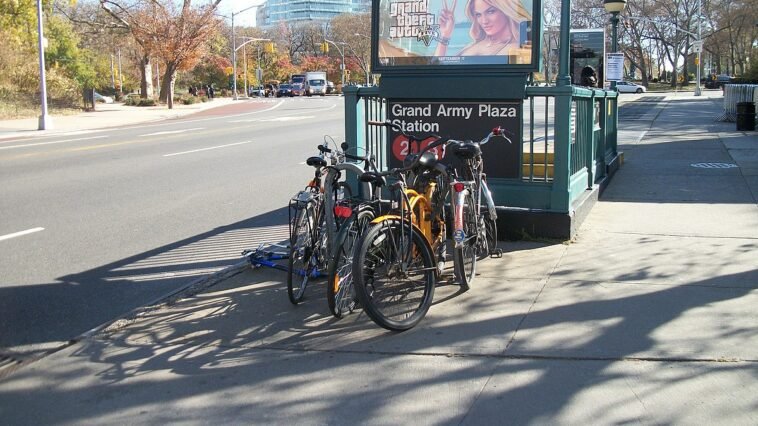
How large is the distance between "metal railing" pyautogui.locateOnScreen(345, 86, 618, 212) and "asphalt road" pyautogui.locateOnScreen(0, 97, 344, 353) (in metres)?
1.58

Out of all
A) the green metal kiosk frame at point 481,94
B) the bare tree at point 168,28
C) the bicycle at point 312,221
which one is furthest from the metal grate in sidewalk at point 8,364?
the bare tree at point 168,28

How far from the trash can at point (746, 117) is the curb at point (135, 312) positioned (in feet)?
64.9

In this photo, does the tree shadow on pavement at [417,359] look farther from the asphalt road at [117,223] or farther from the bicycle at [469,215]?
the asphalt road at [117,223]

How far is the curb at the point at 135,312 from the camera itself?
461 centimetres

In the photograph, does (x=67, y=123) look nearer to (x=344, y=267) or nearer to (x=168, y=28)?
(x=168, y=28)

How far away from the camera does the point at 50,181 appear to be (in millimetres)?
12508

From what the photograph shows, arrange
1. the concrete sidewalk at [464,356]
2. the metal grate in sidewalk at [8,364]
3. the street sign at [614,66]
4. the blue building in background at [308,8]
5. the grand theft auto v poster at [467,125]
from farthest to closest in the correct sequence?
the blue building in background at [308,8] < the street sign at [614,66] < the grand theft auto v poster at [467,125] < the metal grate in sidewalk at [8,364] < the concrete sidewalk at [464,356]

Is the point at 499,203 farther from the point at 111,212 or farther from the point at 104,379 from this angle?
the point at 111,212

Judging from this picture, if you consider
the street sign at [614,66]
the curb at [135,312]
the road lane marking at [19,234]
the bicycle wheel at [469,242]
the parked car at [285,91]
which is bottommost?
the curb at [135,312]

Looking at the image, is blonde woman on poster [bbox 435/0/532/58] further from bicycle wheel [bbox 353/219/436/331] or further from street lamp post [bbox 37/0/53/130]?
street lamp post [bbox 37/0/53/130]

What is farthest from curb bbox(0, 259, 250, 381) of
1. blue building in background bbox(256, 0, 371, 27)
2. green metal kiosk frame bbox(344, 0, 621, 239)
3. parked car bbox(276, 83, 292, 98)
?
blue building in background bbox(256, 0, 371, 27)

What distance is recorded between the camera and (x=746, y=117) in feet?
72.5

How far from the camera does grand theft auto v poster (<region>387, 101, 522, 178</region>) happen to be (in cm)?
730

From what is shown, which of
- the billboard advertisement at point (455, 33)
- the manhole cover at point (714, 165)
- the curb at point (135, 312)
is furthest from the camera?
the manhole cover at point (714, 165)
